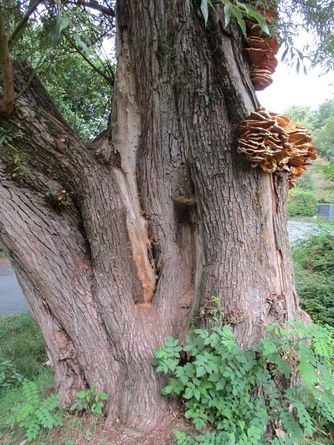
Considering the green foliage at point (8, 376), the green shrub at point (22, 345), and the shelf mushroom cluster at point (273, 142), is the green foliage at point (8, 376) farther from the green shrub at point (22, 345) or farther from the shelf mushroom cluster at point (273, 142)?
the shelf mushroom cluster at point (273, 142)

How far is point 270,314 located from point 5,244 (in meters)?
Answer: 1.60

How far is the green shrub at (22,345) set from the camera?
11.9ft

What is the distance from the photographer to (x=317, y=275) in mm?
4180

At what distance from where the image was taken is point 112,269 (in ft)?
6.53

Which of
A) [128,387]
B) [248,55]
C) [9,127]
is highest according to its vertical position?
[248,55]

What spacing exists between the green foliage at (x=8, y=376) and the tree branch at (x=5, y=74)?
2544 mm

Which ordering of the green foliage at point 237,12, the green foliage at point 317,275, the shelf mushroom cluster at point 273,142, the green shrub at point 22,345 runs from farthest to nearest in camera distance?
the green shrub at point 22,345, the green foliage at point 317,275, the shelf mushroom cluster at point 273,142, the green foliage at point 237,12

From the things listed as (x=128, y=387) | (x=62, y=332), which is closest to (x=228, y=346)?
(x=128, y=387)

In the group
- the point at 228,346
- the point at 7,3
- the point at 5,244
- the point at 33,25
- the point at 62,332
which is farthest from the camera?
the point at 33,25

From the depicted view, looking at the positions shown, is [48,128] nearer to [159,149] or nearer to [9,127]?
[9,127]

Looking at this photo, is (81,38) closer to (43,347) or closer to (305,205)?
A: (43,347)

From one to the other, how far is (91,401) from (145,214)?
1.17 meters

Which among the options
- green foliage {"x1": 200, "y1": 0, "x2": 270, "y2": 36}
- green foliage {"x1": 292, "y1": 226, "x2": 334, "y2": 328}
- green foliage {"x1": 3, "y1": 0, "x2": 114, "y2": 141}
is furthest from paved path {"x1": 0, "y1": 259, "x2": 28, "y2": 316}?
green foliage {"x1": 200, "y1": 0, "x2": 270, "y2": 36}

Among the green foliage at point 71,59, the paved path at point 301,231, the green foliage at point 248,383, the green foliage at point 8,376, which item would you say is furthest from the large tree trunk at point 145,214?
the paved path at point 301,231
